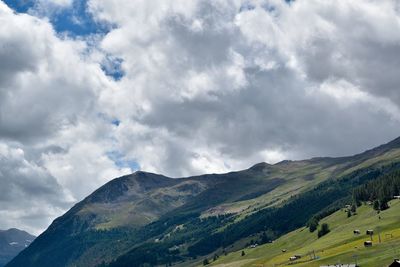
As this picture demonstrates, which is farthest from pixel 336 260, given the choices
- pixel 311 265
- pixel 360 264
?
pixel 360 264

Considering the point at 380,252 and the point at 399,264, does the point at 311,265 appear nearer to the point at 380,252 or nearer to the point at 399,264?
the point at 380,252

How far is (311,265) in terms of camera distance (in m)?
198

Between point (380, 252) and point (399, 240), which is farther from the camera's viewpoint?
point (399, 240)

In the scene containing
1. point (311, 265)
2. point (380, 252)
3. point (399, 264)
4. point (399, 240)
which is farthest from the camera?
point (311, 265)

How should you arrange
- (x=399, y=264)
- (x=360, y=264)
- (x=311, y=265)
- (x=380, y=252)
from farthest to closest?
(x=311, y=265) → (x=380, y=252) → (x=360, y=264) → (x=399, y=264)

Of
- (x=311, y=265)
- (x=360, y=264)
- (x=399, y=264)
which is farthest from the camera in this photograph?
(x=311, y=265)

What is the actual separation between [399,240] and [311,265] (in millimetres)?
33534

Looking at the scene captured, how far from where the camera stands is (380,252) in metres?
173

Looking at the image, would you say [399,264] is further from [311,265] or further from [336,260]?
[311,265]

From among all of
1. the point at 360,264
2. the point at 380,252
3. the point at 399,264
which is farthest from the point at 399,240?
the point at 399,264

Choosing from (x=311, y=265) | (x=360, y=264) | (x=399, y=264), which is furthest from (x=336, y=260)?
(x=399, y=264)

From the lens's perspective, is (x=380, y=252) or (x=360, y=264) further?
(x=380, y=252)

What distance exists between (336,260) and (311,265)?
13804 millimetres

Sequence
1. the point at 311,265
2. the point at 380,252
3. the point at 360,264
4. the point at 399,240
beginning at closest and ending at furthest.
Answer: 1. the point at 360,264
2. the point at 380,252
3. the point at 399,240
4. the point at 311,265
